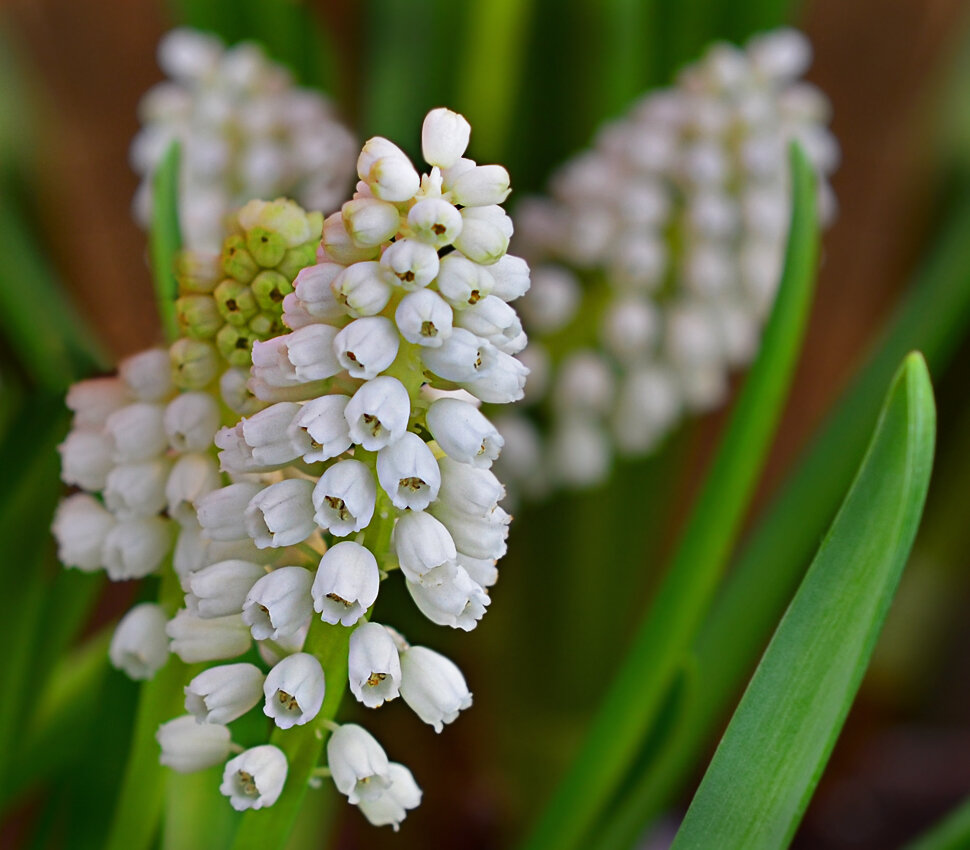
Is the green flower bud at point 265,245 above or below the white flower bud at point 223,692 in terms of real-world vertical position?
above

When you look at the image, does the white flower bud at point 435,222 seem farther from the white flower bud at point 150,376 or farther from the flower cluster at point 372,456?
the white flower bud at point 150,376

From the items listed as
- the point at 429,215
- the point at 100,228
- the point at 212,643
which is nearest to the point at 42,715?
the point at 212,643

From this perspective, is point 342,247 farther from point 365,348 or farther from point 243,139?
point 243,139

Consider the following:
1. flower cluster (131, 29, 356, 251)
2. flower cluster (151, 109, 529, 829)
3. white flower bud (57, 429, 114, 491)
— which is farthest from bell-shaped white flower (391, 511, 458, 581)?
flower cluster (131, 29, 356, 251)

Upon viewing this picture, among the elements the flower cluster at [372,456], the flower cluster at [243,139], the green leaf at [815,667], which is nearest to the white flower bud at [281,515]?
the flower cluster at [372,456]

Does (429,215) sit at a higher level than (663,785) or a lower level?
higher

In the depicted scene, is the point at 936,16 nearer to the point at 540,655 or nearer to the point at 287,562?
the point at 540,655

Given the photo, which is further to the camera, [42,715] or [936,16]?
[936,16]

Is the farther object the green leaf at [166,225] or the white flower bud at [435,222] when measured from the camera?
the green leaf at [166,225]
